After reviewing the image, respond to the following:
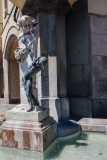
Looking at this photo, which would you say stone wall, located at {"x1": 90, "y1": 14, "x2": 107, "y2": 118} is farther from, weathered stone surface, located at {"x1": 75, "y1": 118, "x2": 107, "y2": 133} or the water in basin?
the water in basin

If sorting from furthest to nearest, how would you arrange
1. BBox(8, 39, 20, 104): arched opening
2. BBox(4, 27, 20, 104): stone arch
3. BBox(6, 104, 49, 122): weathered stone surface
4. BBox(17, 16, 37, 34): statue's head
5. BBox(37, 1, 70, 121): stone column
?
BBox(8, 39, 20, 104): arched opening < BBox(4, 27, 20, 104): stone arch < BBox(37, 1, 70, 121): stone column < BBox(17, 16, 37, 34): statue's head < BBox(6, 104, 49, 122): weathered stone surface

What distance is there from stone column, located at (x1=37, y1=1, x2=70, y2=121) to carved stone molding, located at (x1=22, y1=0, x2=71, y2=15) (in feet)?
0.46

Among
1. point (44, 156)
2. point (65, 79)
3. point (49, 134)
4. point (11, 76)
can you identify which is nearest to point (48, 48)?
point (65, 79)

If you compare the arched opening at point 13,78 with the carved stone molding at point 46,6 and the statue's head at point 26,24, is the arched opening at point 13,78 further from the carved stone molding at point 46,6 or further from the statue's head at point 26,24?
the statue's head at point 26,24

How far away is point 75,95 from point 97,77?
40.6 inches

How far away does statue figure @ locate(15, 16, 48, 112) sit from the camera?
333 cm

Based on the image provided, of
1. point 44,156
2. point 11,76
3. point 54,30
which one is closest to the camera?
point 44,156

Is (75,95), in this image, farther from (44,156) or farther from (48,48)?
(44,156)

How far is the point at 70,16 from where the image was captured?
19.3 feet

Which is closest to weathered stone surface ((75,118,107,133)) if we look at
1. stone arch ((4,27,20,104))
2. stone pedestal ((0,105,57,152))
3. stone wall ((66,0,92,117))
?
stone wall ((66,0,92,117))

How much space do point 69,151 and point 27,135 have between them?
90 cm

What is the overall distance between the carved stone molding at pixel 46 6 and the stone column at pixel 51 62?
5.6 inches

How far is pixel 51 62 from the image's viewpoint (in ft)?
17.6

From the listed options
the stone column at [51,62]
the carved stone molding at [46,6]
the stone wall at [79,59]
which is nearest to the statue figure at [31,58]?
the stone column at [51,62]
